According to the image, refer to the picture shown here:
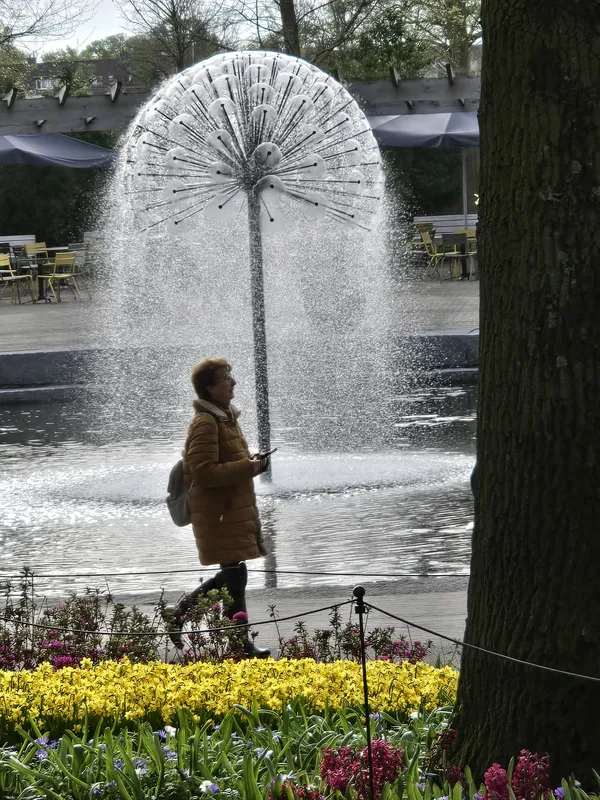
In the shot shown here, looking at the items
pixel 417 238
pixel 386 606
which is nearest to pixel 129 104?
pixel 417 238

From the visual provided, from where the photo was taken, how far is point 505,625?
334 cm

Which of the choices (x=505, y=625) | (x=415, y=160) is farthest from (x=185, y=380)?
(x=415, y=160)

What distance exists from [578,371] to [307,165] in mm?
6851

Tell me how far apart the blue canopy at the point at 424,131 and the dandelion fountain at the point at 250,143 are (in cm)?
1108

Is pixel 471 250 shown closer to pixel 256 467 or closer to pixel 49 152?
pixel 49 152

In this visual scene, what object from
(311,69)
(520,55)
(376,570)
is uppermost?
(311,69)

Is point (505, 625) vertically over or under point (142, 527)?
over

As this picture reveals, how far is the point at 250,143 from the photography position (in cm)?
975

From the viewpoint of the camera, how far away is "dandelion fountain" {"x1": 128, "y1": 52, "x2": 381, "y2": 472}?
31.5 feet

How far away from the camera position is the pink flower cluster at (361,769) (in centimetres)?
311

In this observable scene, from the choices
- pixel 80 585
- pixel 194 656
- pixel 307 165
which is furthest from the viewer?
pixel 307 165

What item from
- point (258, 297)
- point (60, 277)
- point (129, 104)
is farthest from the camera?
point (60, 277)

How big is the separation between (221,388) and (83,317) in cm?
1741

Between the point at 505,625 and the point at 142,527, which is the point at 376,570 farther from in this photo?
the point at 505,625
